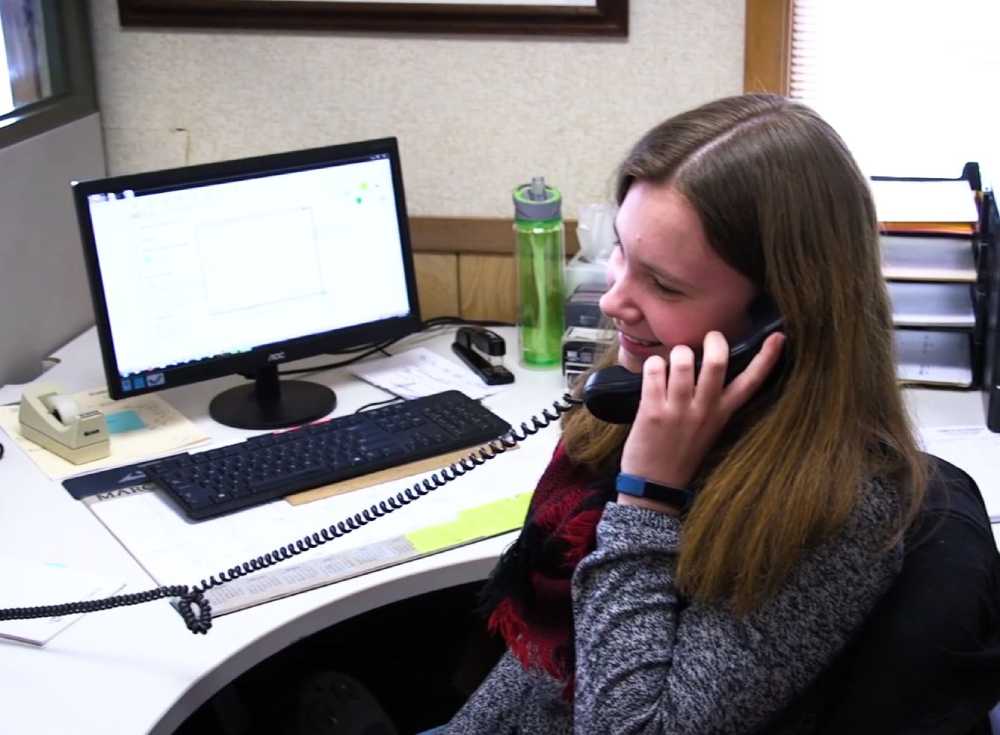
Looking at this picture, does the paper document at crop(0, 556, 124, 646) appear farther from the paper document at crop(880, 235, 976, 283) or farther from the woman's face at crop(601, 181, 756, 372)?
the paper document at crop(880, 235, 976, 283)

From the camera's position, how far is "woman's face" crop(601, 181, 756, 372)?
1093mm

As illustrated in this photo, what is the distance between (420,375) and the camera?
205 cm

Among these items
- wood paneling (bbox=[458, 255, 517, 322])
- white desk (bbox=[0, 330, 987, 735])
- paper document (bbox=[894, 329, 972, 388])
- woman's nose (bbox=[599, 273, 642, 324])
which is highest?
woman's nose (bbox=[599, 273, 642, 324])

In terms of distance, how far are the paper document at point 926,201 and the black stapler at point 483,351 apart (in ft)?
2.03

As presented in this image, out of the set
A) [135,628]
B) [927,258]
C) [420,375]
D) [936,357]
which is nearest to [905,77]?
[927,258]

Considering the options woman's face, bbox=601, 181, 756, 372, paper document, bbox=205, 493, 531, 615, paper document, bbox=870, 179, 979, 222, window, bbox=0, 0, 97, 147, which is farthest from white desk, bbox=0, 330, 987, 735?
window, bbox=0, 0, 97, 147

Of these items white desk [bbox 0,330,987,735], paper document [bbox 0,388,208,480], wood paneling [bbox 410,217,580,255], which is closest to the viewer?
white desk [bbox 0,330,987,735]

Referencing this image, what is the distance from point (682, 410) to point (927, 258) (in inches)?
39.8

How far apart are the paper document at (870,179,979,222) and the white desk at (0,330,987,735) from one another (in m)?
0.33

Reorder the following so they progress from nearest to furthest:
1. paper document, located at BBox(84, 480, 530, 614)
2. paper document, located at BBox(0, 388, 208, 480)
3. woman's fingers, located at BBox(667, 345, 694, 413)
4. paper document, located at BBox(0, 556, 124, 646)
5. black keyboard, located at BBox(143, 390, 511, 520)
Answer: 1. woman's fingers, located at BBox(667, 345, 694, 413)
2. paper document, located at BBox(0, 556, 124, 646)
3. paper document, located at BBox(84, 480, 530, 614)
4. black keyboard, located at BBox(143, 390, 511, 520)
5. paper document, located at BBox(0, 388, 208, 480)

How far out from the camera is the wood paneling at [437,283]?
2291 millimetres

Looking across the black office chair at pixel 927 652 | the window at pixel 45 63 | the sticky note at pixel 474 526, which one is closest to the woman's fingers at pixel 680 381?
the black office chair at pixel 927 652

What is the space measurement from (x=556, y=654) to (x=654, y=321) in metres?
0.35

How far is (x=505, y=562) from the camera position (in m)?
1.32
